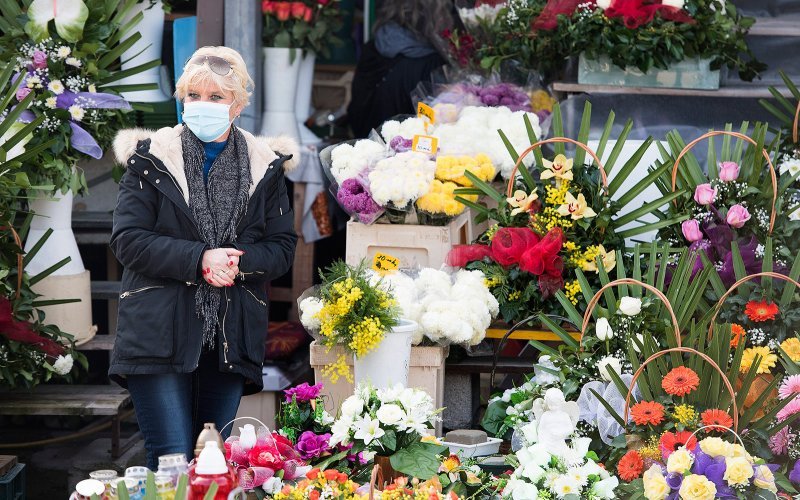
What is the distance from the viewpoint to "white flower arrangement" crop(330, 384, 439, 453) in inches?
98.6

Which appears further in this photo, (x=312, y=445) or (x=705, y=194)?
(x=705, y=194)

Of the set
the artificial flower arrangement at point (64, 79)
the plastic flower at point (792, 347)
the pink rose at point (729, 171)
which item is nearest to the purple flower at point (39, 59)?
the artificial flower arrangement at point (64, 79)

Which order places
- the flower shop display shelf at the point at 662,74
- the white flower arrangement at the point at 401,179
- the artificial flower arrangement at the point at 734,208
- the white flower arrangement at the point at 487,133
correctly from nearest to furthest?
the artificial flower arrangement at the point at 734,208, the white flower arrangement at the point at 401,179, the white flower arrangement at the point at 487,133, the flower shop display shelf at the point at 662,74

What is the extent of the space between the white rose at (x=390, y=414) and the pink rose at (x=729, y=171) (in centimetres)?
166

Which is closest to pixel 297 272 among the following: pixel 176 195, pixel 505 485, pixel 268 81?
pixel 268 81

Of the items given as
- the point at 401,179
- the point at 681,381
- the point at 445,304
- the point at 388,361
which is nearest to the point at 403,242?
the point at 401,179

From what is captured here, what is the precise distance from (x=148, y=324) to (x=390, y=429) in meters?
0.83

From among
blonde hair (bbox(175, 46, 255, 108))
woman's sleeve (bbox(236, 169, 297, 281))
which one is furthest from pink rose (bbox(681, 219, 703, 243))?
blonde hair (bbox(175, 46, 255, 108))

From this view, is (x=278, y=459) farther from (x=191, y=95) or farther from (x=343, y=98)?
(x=343, y=98)

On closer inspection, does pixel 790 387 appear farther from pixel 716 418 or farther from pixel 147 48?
pixel 147 48

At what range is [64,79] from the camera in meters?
4.22

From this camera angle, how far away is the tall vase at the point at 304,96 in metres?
5.34

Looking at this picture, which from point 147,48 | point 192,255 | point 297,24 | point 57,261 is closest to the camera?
point 192,255

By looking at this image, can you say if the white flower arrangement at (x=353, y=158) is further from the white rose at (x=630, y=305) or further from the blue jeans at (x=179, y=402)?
the white rose at (x=630, y=305)
